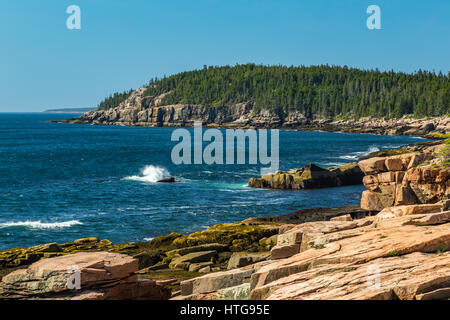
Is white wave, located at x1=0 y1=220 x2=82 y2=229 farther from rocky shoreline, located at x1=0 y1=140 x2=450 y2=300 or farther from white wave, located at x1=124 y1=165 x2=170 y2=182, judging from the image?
white wave, located at x1=124 y1=165 x2=170 y2=182

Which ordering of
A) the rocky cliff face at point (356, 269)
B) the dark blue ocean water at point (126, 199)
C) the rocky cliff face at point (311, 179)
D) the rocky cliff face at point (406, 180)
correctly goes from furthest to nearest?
the rocky cliff face at point (311, 179) → the dark blue ocean water at point (126, 199) → the rocky cliff face at point (406, 180) → the rocky cliff face at point (356, 269)

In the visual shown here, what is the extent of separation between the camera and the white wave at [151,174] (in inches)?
2566

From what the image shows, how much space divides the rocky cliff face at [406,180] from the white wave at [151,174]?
33.7 meters

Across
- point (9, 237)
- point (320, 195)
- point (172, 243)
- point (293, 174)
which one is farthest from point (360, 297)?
point (293, 174)

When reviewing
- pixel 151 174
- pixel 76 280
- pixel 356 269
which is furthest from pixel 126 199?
pixel 356 269

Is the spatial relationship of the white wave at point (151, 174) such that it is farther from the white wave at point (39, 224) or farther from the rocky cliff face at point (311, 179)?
the white wave at point (39, 224)

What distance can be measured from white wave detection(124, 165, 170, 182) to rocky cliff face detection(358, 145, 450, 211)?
110ft

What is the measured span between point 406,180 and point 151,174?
4414cm

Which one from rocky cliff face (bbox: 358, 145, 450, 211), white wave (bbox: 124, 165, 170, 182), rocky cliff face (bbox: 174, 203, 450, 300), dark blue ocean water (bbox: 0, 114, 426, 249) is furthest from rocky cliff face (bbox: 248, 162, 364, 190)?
rocky cliff face (bbox: 174, 203, 450, 300)

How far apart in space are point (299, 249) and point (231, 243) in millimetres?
10350

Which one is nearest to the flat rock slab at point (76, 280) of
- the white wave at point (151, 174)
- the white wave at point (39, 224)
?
the white wave at point (39, 224)
